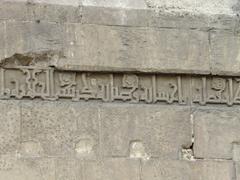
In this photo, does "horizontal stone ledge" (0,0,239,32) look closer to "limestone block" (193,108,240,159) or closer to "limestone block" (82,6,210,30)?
"limestone block" (82,6,210,30)

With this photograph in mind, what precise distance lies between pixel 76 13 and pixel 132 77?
0.60 m

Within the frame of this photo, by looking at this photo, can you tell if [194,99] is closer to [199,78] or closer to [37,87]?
[199,78]

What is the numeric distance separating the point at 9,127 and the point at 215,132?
146 cm

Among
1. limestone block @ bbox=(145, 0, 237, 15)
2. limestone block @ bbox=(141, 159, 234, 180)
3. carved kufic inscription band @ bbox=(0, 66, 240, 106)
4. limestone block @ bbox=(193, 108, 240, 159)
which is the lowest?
limestone block @ bbox=(141, 159, 234, 180)

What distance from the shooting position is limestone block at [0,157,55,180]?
5.63 m

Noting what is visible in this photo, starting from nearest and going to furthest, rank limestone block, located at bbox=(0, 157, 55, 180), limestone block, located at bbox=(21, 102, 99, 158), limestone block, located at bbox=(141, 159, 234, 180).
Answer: limestone block, located at bbox=(0, 157, 55, 180), limestone block, located at bbox=(21, 102, 99, 158), limestone block, located at bbox=(141, 159, 234, 180)

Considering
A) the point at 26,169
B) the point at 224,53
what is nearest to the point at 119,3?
the point at 224,53

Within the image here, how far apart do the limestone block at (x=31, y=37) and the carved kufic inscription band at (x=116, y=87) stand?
140 millimetres

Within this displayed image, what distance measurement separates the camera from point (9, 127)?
5707 mm

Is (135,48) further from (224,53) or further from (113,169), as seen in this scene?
(113,169)

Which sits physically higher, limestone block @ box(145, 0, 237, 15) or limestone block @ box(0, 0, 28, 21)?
limestone block @ box(145, 0, 237, 15)

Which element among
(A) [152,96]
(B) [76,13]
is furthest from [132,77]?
(B) [76,13]

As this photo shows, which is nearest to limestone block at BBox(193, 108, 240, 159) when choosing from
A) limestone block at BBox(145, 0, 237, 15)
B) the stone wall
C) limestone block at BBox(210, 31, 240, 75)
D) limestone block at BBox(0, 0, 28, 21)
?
the stone wall

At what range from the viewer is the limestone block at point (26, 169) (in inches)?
222
